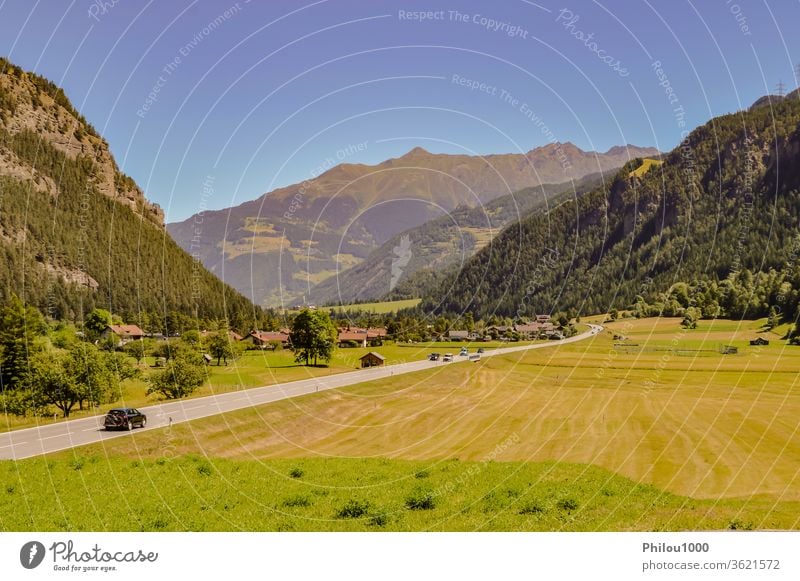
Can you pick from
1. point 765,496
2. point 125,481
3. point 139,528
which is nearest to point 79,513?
point 139,528

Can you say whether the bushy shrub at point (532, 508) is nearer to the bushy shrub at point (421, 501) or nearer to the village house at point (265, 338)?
the bushy shrub at point (421, 501)

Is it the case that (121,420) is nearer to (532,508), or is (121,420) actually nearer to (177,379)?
(177,379)

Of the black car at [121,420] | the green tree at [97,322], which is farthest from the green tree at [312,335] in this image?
the green tree at [97,322]

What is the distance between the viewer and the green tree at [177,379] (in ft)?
238

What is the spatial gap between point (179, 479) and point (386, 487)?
10.3 m

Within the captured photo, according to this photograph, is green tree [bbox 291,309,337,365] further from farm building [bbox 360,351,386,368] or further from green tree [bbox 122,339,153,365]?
green tree [bbox 122,339,153,365]

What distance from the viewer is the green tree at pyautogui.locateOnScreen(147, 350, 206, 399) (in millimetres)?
72688

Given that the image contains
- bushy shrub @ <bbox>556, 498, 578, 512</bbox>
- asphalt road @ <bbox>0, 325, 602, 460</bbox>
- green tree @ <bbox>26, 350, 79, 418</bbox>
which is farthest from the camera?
green tree @ <bbox>26, 350, 79, 418</bbox>

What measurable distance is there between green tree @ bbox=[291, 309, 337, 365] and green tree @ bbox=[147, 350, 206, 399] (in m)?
37.2

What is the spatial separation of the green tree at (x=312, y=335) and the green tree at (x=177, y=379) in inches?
1464

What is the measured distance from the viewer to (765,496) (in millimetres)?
31609

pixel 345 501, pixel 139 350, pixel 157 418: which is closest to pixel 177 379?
pixel 157 418

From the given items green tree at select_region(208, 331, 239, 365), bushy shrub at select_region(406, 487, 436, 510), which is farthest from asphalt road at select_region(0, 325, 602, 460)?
green tree at select_region(208, 331, 239, 365)

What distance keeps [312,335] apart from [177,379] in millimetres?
43986
